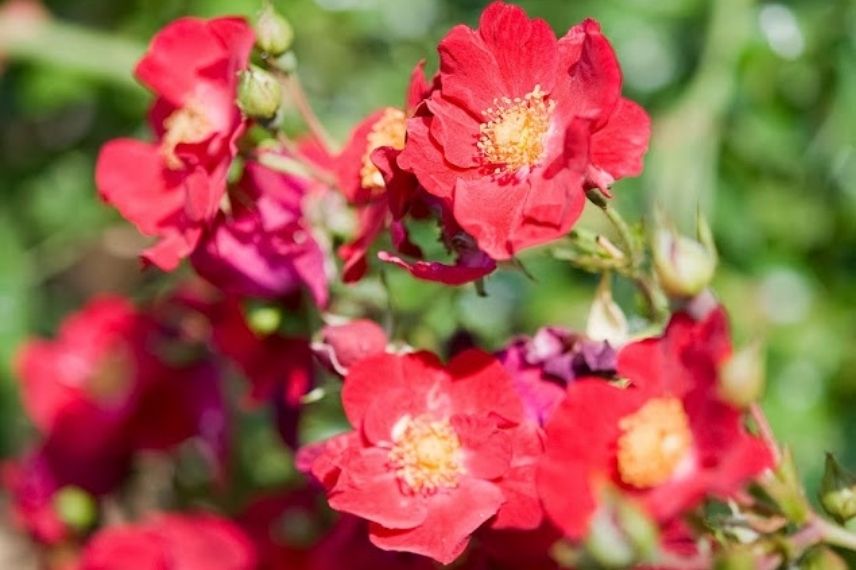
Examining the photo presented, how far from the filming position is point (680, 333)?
79 centimetres

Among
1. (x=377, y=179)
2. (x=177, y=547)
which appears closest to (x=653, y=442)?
(x=377, y=179)

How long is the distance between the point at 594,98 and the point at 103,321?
2.67ft

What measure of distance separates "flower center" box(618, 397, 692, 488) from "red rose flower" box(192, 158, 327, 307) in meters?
0.26

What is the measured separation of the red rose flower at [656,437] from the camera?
748 millimetres

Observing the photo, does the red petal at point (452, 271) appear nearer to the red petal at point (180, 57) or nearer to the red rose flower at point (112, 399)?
the red petal at point (180, 57)

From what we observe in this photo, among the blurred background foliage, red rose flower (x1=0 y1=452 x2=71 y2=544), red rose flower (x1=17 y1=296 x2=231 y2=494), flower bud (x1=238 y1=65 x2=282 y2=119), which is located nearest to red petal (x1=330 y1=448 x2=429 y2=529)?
flower bud (x1=238 y1=65 x2=282 y2=119)

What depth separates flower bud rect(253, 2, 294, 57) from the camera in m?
0.93

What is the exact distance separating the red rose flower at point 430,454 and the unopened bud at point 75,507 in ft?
1.68

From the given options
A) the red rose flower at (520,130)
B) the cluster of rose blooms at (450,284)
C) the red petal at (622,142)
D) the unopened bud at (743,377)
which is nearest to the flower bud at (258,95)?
the cluster of rose blooms at (450,284)

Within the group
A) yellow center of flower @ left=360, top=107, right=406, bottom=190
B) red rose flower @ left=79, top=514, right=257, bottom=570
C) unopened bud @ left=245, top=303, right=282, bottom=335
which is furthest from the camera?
red rose flower @ left=79, top=514, right=257, bottom=570

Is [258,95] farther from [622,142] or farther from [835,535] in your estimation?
[835,535]

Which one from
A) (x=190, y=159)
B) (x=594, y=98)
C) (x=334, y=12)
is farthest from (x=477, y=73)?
(x=334, y=12)

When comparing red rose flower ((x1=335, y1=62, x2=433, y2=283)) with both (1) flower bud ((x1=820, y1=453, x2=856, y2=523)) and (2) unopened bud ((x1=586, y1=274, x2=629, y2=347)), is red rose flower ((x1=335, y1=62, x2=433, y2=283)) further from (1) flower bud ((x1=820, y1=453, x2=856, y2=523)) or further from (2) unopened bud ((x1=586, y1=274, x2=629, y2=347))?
(1) flower bud ((x1=820, y1=453, x2=856, y2=523))

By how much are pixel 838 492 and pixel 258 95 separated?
419 mm
